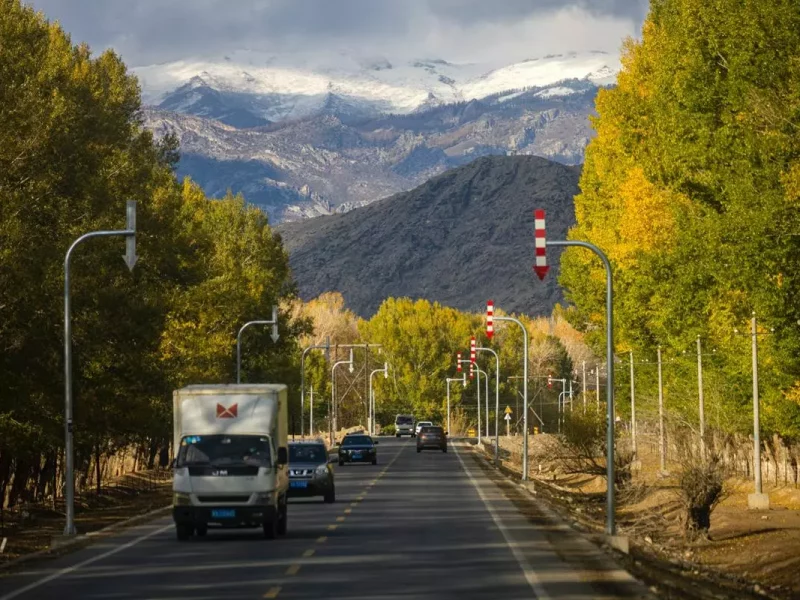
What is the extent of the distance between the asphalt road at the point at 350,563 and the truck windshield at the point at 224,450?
5.06ft

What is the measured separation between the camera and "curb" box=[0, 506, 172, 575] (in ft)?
90.7

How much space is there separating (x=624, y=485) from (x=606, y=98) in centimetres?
1698

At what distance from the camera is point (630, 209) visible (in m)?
59.7

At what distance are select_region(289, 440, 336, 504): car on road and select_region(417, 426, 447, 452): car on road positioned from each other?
2436 inches

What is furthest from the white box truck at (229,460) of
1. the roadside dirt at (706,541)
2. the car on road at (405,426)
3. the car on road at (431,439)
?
the car on road at (405,426)

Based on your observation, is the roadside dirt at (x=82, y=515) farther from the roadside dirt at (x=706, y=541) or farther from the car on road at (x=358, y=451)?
the car on road at (x=358, y=451)

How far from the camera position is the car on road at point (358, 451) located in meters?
84.2

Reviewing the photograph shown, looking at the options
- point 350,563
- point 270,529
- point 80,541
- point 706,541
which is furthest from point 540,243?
point 80,541

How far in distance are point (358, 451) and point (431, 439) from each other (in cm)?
2621

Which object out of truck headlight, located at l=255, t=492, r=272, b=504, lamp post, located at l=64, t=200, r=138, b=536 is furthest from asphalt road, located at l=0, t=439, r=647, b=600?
lamp post, located at l=64, t=200, r=138, b=536

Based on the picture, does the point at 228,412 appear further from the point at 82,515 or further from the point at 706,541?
the point at 706,541

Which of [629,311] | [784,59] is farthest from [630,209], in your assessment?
[784,59]

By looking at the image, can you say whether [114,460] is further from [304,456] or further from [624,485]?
[304,456]

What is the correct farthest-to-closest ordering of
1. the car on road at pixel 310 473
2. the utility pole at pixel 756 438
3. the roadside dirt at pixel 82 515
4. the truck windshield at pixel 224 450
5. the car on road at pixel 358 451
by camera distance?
the car on road at pixel 358 451 < the utility pole at pixel 756 438 < the car on road at pixel 310 473 < the roadside dirt at pixel 82 515 < the truck windshield at pixel 224 450
